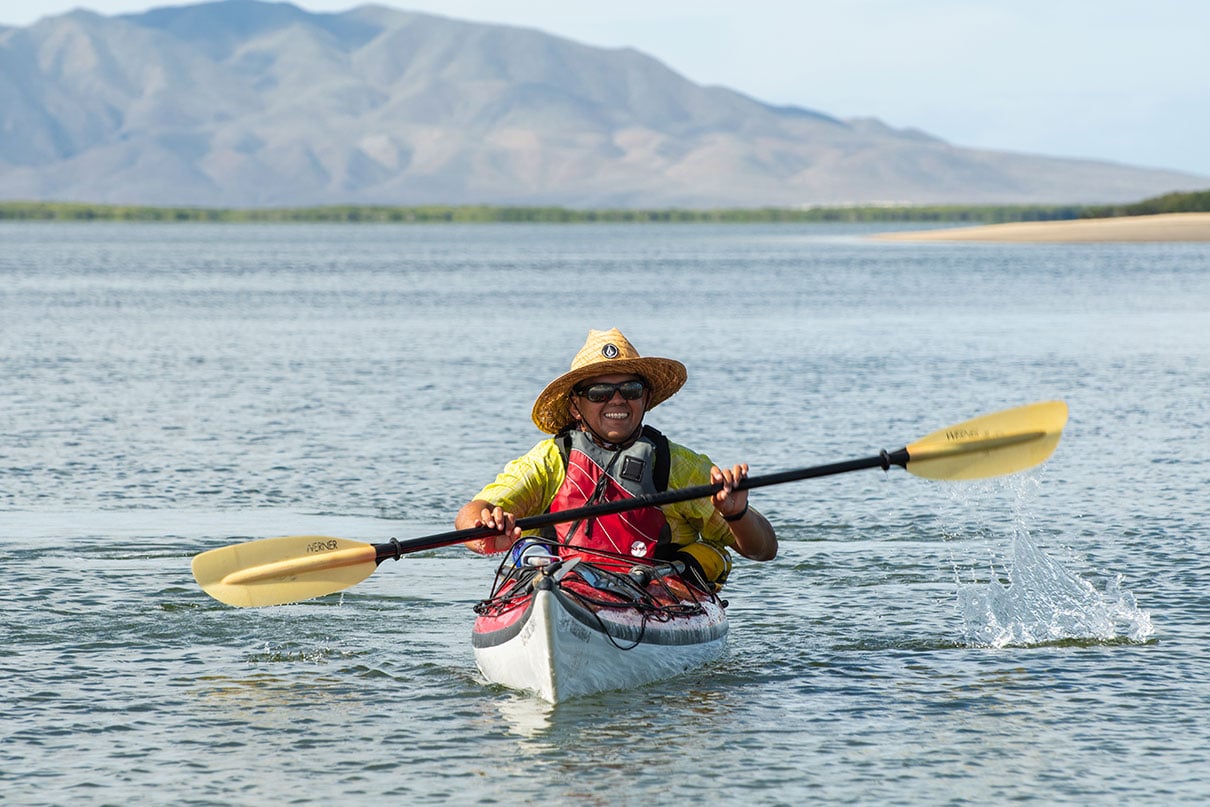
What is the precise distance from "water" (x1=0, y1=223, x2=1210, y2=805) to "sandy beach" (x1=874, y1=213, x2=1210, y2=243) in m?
82.1

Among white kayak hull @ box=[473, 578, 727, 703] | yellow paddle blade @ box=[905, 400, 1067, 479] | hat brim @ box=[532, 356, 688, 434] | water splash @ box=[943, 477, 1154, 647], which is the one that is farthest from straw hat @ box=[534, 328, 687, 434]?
water splash @ box=[943, 477, 1154, 647]

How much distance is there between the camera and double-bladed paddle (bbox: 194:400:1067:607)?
40.3 feet

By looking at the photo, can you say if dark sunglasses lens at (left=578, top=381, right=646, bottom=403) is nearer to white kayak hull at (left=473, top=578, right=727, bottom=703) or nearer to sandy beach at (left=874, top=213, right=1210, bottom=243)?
white kayak hull at (left=473, top=578, right=727, bottom=703)

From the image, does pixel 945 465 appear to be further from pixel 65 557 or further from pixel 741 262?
pixel 741 262

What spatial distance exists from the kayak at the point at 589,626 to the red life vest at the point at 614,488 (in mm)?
171

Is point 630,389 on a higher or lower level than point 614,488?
higher

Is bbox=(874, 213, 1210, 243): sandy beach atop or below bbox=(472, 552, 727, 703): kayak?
atop

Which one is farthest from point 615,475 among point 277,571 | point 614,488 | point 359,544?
point 277,571

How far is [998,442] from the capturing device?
1264 cm

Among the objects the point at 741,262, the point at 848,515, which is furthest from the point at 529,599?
the point at 741,262

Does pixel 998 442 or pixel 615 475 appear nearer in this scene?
pixel 615 475

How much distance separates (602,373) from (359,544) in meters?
2.34

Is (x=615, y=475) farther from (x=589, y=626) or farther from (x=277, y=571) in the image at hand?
(x=277, y=571)

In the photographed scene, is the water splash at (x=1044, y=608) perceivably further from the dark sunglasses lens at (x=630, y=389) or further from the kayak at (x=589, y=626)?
the dark sunglasses lens at (x=630, y=389)
